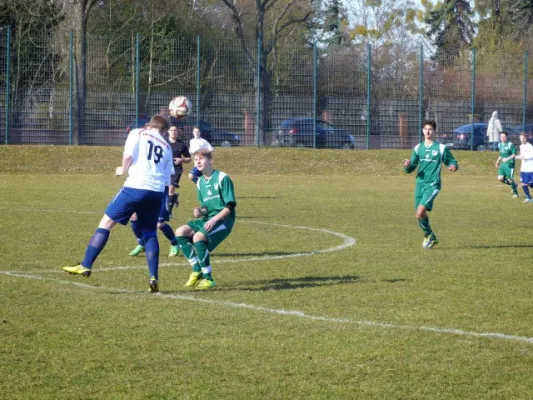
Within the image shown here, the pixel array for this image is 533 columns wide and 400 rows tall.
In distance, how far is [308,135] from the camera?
1500 inches

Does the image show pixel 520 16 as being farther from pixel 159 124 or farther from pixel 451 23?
pixel 159 124

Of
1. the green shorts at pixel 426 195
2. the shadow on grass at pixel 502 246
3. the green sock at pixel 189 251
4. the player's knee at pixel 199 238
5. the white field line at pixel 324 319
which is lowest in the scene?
the shadow on grass at pixel 502 246

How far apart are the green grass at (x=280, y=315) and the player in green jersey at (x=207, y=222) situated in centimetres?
30

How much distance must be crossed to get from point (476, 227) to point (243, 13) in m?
47.1

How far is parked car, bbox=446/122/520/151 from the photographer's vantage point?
132 ft

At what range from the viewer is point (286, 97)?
38031 millimetres

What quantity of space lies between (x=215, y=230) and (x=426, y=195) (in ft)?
17.3

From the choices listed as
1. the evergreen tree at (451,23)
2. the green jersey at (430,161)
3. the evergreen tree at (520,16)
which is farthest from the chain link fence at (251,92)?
Result: the evergreen tree at (451,23)

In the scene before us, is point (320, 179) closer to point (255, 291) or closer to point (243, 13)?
point (255, 291)

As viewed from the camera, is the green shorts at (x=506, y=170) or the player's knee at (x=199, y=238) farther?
the green shorts at (x=506, y=170)

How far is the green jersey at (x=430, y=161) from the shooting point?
1468cm

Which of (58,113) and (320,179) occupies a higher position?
(58,113)

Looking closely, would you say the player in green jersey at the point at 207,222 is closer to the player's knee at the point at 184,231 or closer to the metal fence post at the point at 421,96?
the player's knee at the point at 184,231

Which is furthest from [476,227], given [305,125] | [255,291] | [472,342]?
[305,125]
